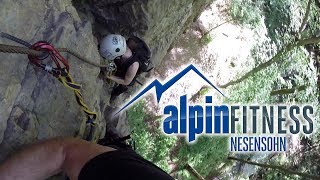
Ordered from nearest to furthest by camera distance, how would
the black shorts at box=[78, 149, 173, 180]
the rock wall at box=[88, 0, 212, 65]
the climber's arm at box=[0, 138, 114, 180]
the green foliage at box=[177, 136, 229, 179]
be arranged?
the black shorts at box=[78, 149, 173, 180]
the climber's arm at box=[0, 138, 114, 180]
the rock wall at box=[88, 0, 212, 65]
the green foliage at box=[177, 136, 229, 179]

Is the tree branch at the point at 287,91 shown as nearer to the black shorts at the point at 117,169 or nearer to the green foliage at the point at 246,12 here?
the green foliage at the point at 246,12

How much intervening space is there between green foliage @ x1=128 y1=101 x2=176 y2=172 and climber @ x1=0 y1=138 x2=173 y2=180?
12.1ft

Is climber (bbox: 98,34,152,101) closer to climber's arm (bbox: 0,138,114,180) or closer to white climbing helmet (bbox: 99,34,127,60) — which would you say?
white climbing helmet (bbox: 99,34,127,60)

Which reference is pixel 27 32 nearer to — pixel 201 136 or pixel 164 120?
pixel 164 120

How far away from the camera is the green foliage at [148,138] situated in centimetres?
610

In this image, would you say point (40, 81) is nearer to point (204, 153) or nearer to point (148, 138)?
point (148, 138)

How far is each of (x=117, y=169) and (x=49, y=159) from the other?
40cm

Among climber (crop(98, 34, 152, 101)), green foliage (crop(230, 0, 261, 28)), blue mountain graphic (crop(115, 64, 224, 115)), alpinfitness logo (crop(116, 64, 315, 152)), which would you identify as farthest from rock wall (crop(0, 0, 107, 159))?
green foliage (crop(230, 0, 261, 28))

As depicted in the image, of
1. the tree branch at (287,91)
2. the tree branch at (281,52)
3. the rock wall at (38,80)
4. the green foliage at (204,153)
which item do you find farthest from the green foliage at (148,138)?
the rock wall at (38,80)

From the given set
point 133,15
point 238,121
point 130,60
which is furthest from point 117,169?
point 238,121

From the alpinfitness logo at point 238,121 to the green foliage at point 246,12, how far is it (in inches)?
57.9

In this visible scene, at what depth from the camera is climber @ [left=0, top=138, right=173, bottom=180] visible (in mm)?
1839

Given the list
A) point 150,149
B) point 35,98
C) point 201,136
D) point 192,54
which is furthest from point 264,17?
point 35,98

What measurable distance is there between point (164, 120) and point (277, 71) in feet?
7.65
